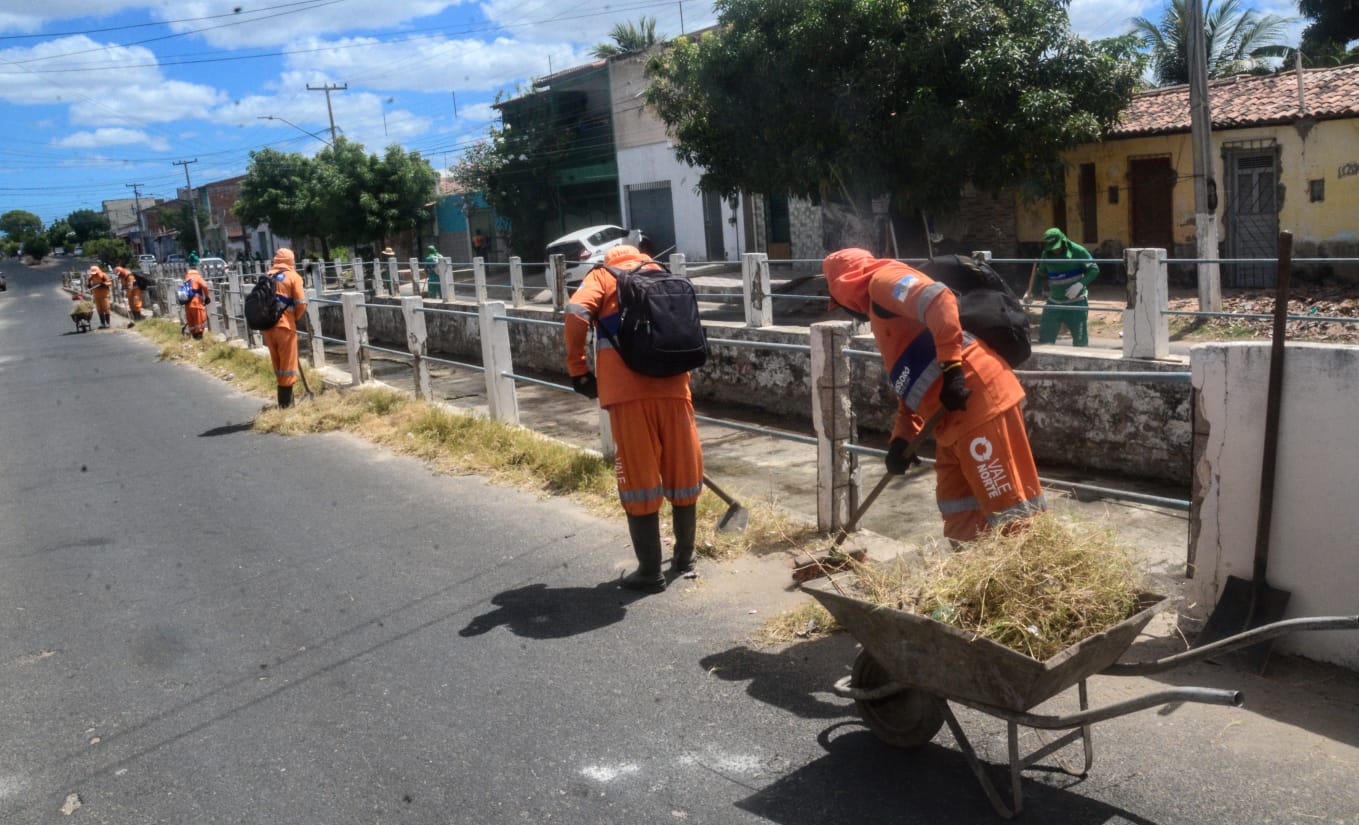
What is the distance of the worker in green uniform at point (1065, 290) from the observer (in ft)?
35.0

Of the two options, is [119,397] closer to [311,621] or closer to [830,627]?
[311,621]

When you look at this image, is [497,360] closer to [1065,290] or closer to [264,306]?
[264,306]

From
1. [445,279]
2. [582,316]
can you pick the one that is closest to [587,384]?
[582,316]

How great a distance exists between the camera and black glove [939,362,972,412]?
4027 mm

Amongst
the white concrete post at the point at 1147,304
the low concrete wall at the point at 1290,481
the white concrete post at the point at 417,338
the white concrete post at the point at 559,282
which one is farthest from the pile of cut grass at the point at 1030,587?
the white concrete post at the point at 559,282

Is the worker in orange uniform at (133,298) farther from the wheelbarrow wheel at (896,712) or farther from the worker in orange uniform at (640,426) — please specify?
the wheelbarrow wheel at (896,712)

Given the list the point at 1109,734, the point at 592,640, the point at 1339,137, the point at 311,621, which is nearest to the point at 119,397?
the point at 311,621

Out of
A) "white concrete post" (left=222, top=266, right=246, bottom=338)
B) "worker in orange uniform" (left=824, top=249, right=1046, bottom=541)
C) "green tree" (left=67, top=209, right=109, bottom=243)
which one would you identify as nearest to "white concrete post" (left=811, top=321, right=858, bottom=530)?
"worker in orange uniform" (left=824, top=249, right=1046, bottom=541)

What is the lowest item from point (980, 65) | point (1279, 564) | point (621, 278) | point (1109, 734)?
point (1109, 734)

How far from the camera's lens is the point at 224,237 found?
7531cm

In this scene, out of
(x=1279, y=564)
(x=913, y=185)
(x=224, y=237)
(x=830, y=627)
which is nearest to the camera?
(x=1279, y=564)

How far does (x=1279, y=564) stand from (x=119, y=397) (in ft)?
Answer: 44.4

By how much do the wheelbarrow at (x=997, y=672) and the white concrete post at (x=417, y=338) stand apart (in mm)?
7556

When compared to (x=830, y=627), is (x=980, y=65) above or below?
above
